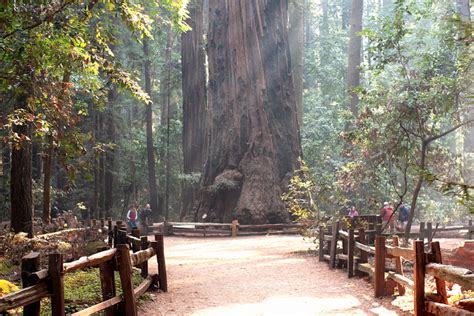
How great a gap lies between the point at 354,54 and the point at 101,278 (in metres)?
25.1

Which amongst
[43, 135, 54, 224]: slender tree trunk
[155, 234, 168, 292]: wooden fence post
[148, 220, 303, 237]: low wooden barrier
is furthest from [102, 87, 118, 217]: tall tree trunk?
[155, 234, 168, 292]: wooden fence post

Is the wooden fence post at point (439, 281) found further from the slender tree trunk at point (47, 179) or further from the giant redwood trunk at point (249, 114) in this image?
the giant redwood trunk at point (249, 114)

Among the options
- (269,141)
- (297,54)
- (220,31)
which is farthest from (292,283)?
(297,54)

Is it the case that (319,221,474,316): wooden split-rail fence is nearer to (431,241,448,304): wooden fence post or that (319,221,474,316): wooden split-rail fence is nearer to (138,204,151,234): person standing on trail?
(431,241,448,304): wooden fence post

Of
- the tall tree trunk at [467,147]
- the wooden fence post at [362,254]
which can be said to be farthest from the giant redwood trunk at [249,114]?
the wooden fence post at [362,254]

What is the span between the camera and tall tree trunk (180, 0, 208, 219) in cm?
3269

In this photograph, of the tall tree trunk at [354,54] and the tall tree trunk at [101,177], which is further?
the tall tree trunk at [101,177]

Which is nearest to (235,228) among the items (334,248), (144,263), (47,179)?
(47,179)

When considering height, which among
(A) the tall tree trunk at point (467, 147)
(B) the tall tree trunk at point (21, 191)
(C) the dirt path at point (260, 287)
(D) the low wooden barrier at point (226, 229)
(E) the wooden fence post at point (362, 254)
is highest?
(A) the tall tree trunk at point (467, 147)

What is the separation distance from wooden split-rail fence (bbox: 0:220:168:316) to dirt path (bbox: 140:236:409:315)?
83cm

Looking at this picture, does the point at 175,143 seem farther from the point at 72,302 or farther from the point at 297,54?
the point at 72,302

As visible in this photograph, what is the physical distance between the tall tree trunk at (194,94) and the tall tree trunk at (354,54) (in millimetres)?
8795

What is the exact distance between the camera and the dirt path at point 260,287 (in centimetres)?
828

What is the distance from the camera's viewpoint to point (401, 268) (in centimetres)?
852
